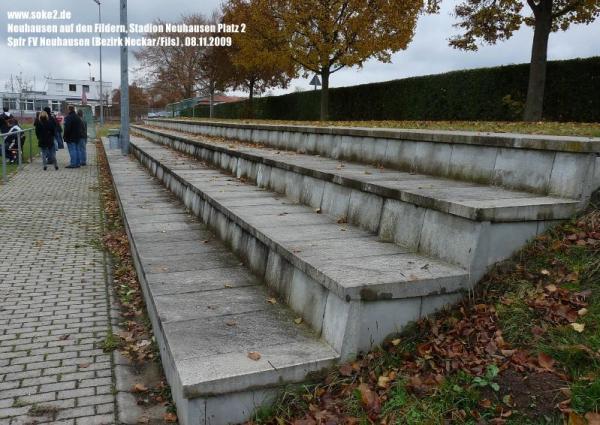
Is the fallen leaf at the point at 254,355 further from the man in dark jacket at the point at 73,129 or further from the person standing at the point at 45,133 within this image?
the man in dark jacket at the point at 73,129

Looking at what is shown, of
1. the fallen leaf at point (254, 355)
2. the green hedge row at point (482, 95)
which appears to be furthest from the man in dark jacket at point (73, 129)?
the fallen leaf at point (254, 355)

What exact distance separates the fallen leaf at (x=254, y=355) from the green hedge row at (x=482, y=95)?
11.5m

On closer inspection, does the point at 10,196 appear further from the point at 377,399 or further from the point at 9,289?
the point at 377,399

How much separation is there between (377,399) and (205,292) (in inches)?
68.5

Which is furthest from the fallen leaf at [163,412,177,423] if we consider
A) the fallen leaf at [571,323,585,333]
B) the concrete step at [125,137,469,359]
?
the fallen leaf at [571,323,585,333]

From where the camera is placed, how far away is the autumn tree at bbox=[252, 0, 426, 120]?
20.3m

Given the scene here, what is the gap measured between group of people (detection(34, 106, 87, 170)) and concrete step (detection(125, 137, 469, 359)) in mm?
12517

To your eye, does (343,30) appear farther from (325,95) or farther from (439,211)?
(439,211)

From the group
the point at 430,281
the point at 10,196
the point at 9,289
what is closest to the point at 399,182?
the point at 430,281

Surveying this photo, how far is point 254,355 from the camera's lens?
2.82 metres

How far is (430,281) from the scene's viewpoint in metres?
3.01

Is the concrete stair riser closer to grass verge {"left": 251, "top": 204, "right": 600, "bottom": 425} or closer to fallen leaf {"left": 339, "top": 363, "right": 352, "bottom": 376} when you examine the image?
grass verge {"left": 251, "top": 204, "right": 600, "bottom": 425}

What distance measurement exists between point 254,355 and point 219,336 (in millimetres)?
365

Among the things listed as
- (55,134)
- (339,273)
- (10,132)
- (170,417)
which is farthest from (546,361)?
(55,134)
